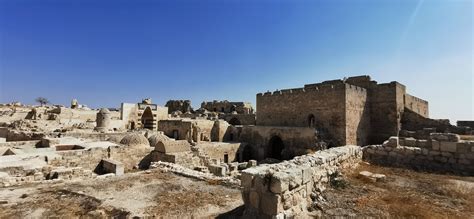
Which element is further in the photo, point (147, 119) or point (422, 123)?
point (147, 119)

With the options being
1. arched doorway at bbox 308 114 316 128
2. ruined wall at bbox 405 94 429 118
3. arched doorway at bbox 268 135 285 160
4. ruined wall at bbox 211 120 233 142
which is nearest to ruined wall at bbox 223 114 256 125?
ruined wall at bbox 211 120 233 142

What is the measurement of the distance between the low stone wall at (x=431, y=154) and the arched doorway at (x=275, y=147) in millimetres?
11169

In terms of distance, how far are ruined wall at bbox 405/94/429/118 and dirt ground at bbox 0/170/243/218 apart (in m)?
19.6

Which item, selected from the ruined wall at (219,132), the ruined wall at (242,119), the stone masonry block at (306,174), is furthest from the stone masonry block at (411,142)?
the ruined wall at (242,119)

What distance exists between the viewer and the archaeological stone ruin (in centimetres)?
445

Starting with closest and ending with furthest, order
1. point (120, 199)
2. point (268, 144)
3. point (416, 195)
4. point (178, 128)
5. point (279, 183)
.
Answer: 1. point (279, 183)
2. point (416, 195)
3. point (120, 199)
4. point (268, 144)
5. point (178, 128)

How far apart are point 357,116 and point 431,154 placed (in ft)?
34.3

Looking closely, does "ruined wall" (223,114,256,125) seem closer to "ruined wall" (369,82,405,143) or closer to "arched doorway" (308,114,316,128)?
"arched doorway" (308,114,316,128)

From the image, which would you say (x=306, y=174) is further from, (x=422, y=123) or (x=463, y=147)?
(x=422, y=123)

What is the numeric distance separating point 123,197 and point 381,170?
6632mm

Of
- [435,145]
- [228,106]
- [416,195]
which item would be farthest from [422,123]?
[228,106]

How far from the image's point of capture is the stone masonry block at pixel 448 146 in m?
6.65

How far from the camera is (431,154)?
696cm

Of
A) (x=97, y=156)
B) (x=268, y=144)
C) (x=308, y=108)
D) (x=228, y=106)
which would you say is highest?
(x=228, y=106)
